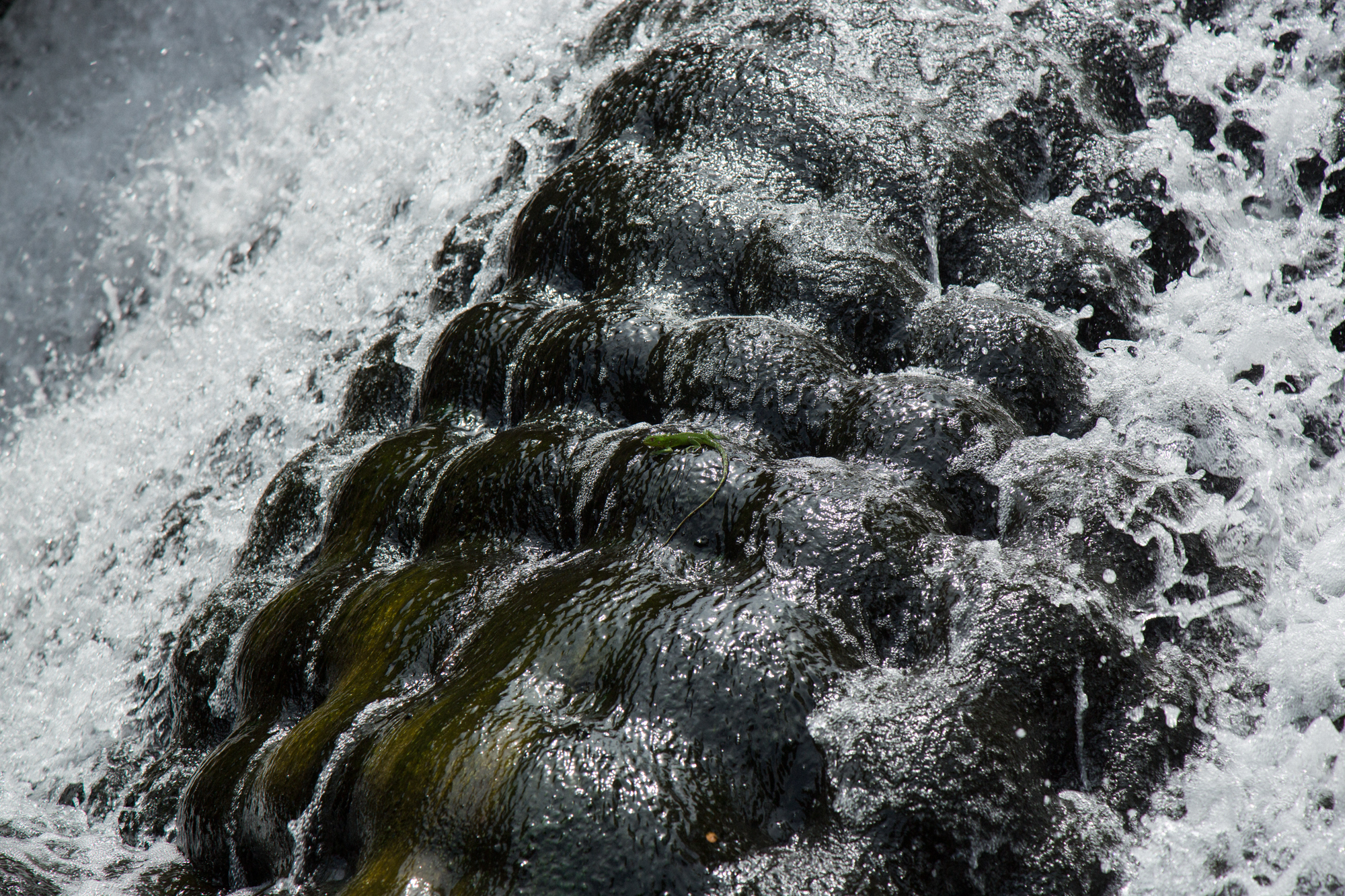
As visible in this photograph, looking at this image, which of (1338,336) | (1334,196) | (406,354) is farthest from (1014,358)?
(406,354)

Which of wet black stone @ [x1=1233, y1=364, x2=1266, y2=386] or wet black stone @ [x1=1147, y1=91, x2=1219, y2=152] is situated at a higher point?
wet black stone @ [x1=1147, y1=91, x2=1219, y2=152]

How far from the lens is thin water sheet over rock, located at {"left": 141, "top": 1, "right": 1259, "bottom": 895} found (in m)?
2.03

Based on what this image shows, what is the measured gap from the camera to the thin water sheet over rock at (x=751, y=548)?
6.66 feet

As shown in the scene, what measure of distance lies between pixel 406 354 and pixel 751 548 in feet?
7.31

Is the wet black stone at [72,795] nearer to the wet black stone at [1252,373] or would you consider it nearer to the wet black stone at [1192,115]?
the wet black stone at [1252,373]

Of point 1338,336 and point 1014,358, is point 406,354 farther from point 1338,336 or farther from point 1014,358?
point 1338,336

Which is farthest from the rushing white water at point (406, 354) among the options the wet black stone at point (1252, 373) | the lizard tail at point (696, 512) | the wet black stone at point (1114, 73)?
the lizard tail at point (696, 512)

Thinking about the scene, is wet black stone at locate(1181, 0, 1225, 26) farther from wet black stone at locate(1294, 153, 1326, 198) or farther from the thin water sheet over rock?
wet black stone at locate(1294, 153, 1326, 198)

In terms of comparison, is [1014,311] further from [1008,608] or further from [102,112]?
[102,112]

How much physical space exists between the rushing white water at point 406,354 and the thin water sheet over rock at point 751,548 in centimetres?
17

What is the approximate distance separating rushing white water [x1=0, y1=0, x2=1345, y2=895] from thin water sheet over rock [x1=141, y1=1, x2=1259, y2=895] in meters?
0.17

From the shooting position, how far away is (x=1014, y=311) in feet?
9.98

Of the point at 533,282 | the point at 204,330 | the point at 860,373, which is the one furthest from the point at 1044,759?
the point at 204,330

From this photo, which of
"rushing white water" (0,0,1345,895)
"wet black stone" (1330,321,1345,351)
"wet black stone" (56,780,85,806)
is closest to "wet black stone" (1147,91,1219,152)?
"rushing white water" (0,0,1345,895)
